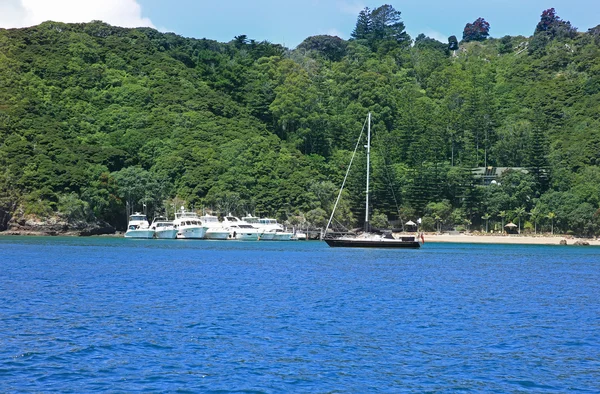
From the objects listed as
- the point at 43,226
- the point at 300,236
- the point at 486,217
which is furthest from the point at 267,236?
the point at 486,217

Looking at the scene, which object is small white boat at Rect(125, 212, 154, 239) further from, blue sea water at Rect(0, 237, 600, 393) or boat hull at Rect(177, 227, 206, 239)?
blue sea water at Rect(0, 237, 600, 393)

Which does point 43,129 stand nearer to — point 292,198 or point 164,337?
point 292,198

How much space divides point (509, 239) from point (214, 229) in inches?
1423

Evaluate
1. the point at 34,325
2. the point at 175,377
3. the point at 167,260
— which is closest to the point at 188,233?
the point at 167,260

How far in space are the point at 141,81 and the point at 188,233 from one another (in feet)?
146

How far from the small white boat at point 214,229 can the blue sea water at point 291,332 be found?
168 ft

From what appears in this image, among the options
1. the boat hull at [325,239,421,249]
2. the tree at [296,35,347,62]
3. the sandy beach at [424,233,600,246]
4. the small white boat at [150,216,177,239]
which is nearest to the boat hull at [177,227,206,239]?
the small white boat at [150,216,177,239]

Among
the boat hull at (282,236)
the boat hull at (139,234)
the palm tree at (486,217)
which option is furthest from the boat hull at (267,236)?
the palm tree at (486,217)

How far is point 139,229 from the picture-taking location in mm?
90062

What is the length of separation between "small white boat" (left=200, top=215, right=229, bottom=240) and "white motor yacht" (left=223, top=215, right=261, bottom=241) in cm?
73

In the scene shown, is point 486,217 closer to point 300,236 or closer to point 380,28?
point 300,236

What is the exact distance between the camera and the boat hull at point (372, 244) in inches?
2581

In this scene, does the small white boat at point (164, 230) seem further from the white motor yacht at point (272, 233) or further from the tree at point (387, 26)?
the tree at point (387, 26)

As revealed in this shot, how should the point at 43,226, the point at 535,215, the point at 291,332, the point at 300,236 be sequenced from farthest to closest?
the point at 535,215, the point at 300,236, the point at 43,226, the point at 291,332
